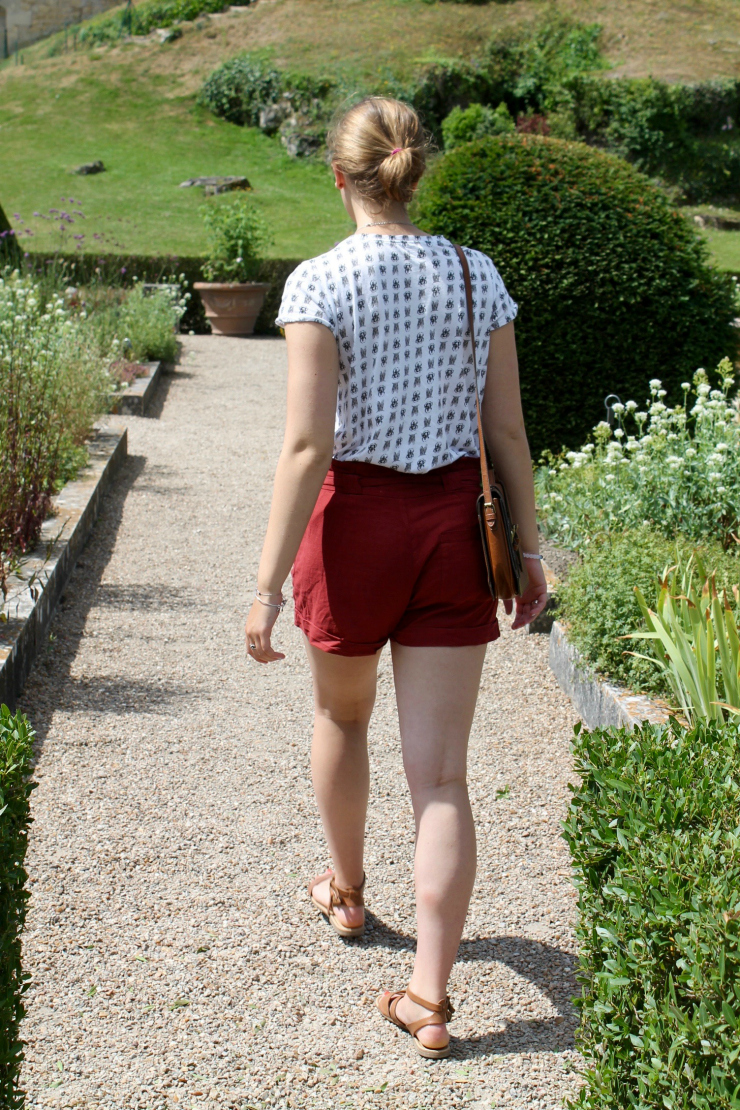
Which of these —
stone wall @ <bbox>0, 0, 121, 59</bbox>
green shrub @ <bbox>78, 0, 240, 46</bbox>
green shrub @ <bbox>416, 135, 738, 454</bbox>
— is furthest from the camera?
stone wall @ <bbox>0, 0, 121, 59</bbox>

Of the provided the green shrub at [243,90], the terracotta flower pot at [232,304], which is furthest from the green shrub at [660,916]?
the green shrub at [243,90]

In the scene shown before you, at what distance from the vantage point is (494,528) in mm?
1828

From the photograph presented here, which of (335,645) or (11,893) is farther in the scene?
(335,645)

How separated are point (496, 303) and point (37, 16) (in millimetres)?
46121

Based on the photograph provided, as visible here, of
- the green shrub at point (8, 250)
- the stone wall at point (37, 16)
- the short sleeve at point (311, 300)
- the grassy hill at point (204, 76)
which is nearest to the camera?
the short sleeve at point (311, 300)

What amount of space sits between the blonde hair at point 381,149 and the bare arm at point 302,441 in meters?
0.31

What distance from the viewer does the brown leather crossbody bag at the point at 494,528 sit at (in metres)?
1.83

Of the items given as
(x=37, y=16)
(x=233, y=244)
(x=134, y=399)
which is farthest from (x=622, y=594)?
(x=37, y=16)

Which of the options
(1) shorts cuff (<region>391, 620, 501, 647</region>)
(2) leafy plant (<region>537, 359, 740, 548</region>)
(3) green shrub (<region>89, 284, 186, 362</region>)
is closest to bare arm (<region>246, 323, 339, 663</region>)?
(1) shorts cuff (<region>391, 620, 501, 647</region>)

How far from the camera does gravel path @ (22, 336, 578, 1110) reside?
1.94m

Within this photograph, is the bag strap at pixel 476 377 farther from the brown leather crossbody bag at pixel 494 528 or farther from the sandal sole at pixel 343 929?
the sandal sole at pixel 343 929

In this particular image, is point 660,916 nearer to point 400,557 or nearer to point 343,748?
point 400,557

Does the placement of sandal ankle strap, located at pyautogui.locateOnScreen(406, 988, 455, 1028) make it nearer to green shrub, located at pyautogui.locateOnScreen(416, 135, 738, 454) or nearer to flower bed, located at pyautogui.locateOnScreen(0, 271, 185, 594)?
flower bed, located at pyautogui.locateOnScreen(0, 271, 185, 594)

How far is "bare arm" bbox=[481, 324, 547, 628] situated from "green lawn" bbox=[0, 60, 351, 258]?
15.3m
